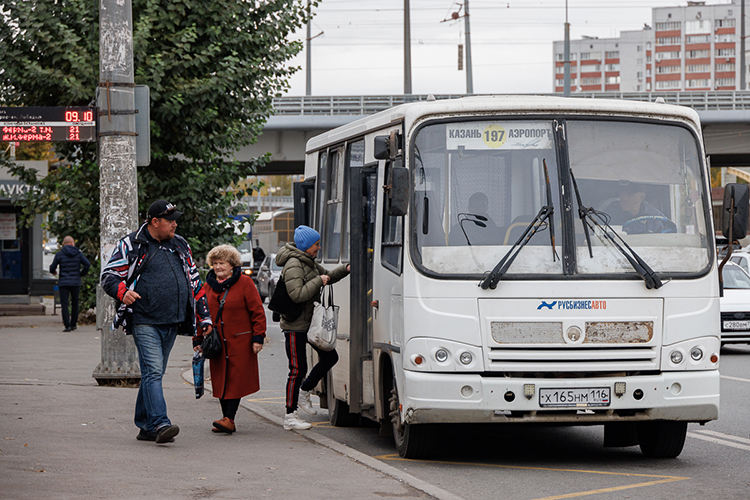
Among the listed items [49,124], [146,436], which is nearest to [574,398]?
[146,436]

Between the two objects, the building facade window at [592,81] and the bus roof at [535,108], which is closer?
the bus roof at [535,108]

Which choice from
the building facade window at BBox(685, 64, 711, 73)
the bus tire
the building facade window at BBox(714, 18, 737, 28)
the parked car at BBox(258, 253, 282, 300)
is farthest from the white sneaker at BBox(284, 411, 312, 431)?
the building facade window at BBox(685, 64, 711, 73)

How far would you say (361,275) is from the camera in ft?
30.7

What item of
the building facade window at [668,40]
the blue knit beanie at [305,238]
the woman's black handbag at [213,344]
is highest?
the building facade window at [668,40]

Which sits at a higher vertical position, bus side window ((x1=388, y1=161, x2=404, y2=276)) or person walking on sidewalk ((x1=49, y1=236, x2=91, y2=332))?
bus side window ((x1=388, y1=161, x2=404, y2=276))

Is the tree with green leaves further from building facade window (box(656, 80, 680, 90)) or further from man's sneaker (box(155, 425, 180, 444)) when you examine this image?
building facade window (box(656, 80, 680, 90))

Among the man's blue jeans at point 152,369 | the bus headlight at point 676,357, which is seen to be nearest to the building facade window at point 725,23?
the bus headlight at point 676,357

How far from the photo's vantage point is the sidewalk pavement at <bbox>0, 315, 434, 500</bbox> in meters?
6.89

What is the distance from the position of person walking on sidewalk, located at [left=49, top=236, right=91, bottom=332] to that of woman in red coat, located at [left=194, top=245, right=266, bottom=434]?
550 inches

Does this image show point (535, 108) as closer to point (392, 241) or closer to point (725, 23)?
point (392, 241)

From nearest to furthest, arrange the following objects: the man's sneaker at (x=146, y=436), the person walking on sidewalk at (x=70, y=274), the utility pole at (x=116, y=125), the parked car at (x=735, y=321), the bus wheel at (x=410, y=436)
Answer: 1. the bus wheel at (x=410, y=436)
2. the man's sneaker at (x=146, y=436)
3. the utility pole at (x=116, y=125)
4. the parked car at (x=735, y=321)
5. the person walking on sidewalk at (x=70, y=274)

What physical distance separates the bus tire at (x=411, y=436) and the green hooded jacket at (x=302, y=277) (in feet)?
4.74

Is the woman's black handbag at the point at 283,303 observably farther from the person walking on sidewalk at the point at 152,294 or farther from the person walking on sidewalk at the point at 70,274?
the person walking on sidewalk at the point at 70,274

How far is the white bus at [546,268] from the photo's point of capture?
799cm
